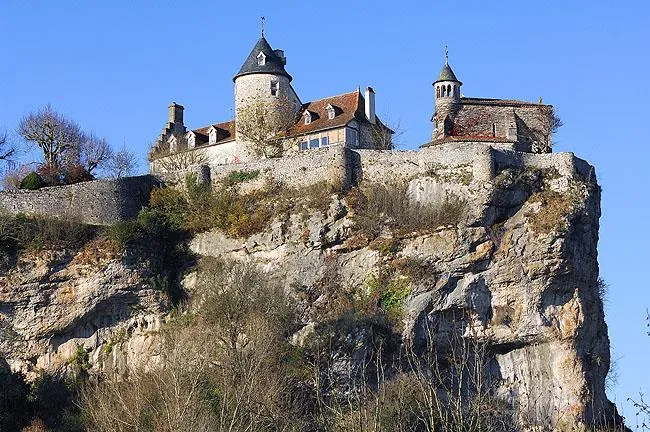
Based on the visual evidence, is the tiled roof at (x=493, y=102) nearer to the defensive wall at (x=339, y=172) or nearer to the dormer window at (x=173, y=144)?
the defensive wall at (x=339, y=172)

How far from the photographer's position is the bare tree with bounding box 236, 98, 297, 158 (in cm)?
5503

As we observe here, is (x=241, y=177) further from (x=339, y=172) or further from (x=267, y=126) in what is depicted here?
(x=267, y=126)

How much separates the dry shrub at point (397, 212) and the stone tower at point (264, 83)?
9242mm

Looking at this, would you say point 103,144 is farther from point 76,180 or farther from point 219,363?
point 219,363

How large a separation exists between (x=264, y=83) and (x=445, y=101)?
8.24 meters

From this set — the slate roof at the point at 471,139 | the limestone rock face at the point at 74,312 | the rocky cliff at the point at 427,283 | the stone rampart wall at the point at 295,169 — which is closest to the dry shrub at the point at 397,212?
the rocky cliff at the point at 427,283

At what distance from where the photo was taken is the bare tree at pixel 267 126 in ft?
181

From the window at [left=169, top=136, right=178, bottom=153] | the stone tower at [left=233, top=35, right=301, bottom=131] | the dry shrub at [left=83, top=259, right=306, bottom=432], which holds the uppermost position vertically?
the stone tower at [left=233, top=35, right=301, bottom=131]

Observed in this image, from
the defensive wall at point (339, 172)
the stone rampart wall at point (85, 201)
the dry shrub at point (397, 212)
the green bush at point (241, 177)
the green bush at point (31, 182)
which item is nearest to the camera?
the dry shrub at point (397, 212)

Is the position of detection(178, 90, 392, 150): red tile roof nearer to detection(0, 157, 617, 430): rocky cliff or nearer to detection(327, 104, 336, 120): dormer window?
detection(327, 104, 336, 120): dormer window

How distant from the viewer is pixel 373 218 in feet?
159

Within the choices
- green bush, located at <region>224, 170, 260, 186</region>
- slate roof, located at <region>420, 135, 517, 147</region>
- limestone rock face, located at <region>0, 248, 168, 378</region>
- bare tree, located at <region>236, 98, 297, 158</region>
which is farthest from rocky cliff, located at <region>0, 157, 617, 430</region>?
bare tree, located at <region>236, 98, 297, 158</region>

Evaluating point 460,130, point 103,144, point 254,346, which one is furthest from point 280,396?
point 103,144

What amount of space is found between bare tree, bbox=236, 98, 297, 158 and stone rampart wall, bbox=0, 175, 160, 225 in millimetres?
6468
